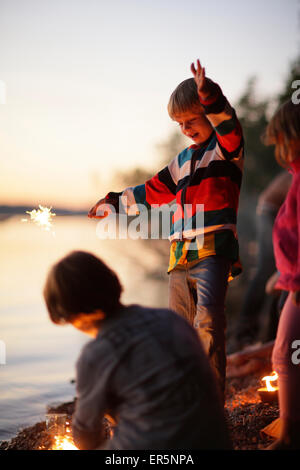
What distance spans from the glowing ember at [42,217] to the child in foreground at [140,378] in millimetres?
717

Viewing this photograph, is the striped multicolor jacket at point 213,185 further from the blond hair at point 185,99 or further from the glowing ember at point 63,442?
the glowing ember at point 63,442

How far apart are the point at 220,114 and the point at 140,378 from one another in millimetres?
1199

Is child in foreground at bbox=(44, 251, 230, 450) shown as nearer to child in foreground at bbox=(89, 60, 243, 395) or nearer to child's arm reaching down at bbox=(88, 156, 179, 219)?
child in foreground at bbox=(89, 60, 243, 395)

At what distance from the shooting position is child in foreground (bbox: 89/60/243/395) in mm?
2133

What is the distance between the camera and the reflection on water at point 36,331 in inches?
121

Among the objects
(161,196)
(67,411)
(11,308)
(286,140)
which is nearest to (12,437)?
(67,411)

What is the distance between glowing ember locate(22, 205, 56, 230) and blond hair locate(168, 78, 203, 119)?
0.77m

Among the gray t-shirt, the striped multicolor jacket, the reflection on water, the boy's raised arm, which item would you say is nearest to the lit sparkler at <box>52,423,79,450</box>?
the reflection on water

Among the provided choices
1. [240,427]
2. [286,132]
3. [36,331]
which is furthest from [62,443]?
[36,331]

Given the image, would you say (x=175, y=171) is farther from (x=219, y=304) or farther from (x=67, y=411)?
(x=67, y=411)

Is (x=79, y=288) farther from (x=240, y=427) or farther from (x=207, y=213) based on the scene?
(x=240, y=427)

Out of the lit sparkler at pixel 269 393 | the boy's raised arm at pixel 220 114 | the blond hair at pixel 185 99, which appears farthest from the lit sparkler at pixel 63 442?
the blond hair at pixel 185 99

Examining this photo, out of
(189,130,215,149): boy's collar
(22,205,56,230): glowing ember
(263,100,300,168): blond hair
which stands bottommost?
(22,205,56,230): glowing ember

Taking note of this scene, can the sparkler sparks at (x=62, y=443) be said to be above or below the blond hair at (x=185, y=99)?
below
